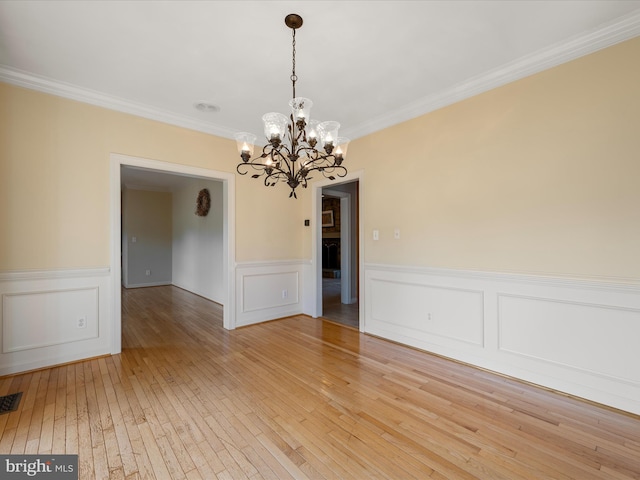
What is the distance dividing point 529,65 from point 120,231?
4250 mm

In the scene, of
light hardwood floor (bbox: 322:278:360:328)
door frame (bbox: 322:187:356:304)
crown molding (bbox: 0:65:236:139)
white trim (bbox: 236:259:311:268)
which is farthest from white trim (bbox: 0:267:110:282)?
door frame (bbox: 322:187:356:304)

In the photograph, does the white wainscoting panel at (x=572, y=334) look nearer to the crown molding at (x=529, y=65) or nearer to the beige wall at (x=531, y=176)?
the beige wall at (x=531, y=176)

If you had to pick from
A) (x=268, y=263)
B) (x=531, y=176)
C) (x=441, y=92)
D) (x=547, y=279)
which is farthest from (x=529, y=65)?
(x=268, y=263)

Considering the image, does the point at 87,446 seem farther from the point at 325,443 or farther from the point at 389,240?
the point at 389,240

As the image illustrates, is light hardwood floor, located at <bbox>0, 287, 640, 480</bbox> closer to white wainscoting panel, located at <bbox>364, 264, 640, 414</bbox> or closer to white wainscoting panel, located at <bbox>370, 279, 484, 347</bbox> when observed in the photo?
white wainscoting panel, located at <bbox>364, 264, 640, 414</bbox>

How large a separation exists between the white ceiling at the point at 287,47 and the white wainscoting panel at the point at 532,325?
1.83m

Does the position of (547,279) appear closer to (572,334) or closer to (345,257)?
(572,334)

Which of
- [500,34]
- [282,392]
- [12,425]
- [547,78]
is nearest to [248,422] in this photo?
[282,392]

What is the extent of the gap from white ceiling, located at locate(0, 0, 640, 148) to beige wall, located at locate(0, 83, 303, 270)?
20 centimetres

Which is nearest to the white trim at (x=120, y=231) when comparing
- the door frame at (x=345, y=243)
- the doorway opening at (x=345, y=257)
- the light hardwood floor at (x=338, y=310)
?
the doorway opening at (x=345, y=257)

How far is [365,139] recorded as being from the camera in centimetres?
370

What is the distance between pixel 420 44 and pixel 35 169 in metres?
3.58

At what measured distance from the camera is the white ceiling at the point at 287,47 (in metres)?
1.85

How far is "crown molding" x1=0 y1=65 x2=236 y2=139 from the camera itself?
2.52 meters
